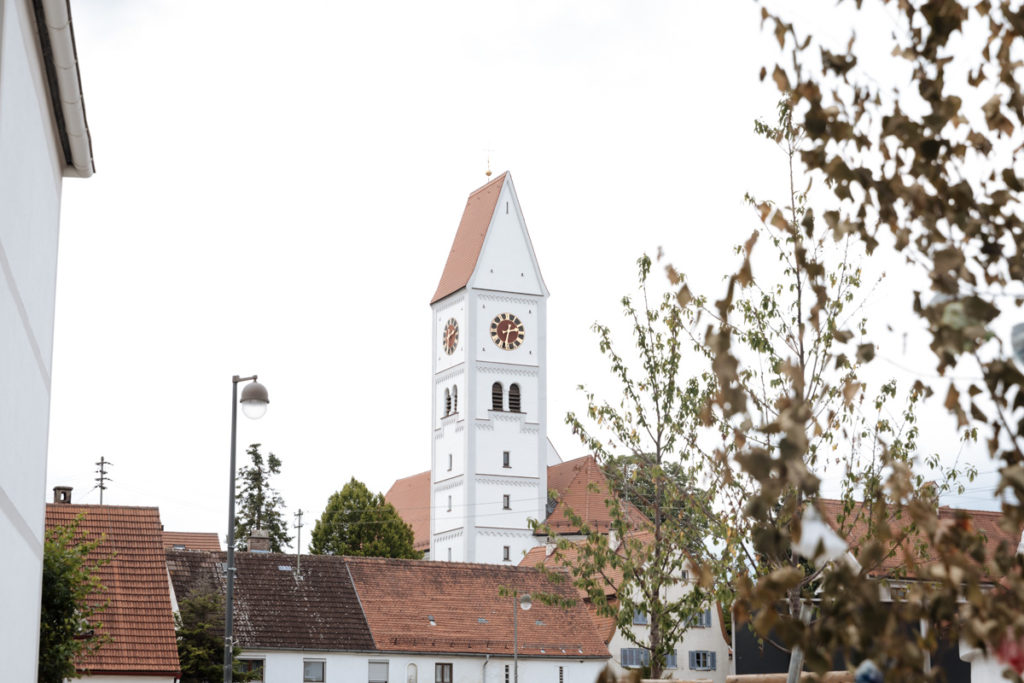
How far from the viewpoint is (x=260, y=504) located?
99250 mm

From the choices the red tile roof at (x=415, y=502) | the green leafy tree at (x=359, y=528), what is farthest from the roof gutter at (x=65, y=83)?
the red tile roof at (x=415, y=502)

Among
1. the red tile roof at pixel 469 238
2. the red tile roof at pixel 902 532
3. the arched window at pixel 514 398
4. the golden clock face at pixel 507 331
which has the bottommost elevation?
the red tile roof at pixel 902 532

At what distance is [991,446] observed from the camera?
13.6 feet

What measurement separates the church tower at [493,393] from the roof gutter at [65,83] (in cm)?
7735

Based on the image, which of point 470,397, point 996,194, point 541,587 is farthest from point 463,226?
point 996,194

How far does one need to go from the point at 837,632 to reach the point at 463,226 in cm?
9391

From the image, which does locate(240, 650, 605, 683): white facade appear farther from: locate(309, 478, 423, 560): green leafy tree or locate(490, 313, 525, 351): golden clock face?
locate(490, 313, 525, 351): golden clock face

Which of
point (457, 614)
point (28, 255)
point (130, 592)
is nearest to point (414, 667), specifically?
point (457, 614)

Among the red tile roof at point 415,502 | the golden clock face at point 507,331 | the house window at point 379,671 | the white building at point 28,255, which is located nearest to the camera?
the white building at point 28,255

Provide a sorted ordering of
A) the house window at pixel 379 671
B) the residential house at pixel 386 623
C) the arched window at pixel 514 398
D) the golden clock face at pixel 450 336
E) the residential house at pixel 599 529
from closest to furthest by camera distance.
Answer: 1. the residential house at pixel 599 529
2. the residential house at pixel 386 623
3. the house window at pixel 379 671
4. the arched window at pixel 514 398
5. the golden clock face at pixel 450 336

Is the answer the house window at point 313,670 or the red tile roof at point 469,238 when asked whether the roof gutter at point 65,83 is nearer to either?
the house window at point 313,670

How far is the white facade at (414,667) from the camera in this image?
4959 centimetres

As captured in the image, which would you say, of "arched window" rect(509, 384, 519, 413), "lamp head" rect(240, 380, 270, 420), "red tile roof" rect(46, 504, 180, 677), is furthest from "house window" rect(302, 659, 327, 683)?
"arched window" rect(509, 384, 519, 413)

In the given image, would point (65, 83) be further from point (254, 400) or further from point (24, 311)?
point (254, 400)
